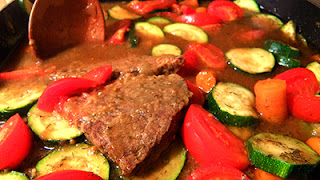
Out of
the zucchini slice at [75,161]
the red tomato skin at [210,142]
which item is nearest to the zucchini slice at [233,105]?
the red tomato skin at [210,142]

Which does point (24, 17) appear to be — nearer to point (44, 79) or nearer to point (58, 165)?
point (44, 79)

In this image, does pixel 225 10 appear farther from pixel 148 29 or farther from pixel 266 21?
pixel 148 29

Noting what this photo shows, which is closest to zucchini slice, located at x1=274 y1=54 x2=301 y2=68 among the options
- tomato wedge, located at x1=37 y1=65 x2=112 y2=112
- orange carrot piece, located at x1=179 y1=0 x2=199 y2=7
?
orange carrot piece, located at x1=179 y1=0 x2=199 y2=7

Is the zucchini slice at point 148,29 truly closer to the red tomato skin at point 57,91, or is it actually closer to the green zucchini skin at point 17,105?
the red tomato skin at point 57,91

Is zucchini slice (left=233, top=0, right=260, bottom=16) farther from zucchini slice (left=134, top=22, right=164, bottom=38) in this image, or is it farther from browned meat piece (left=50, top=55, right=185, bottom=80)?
browned meat piece (left=50, top=55, right=185, bottom=80)

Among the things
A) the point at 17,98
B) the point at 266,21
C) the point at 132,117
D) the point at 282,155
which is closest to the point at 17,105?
the point at 17,98
